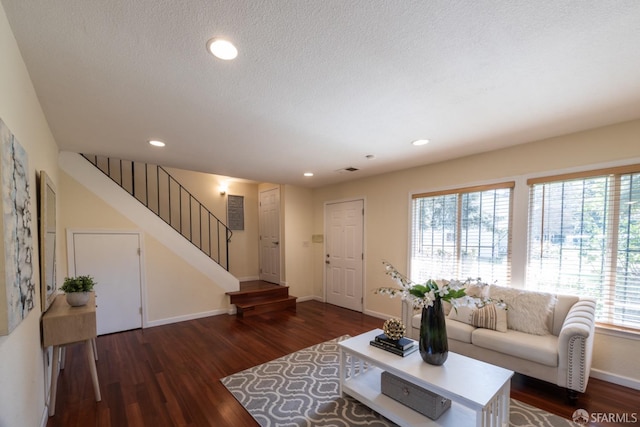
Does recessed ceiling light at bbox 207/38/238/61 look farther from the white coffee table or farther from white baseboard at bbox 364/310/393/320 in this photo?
white baseboard at bbox 364/310/393/320

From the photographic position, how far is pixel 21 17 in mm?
1221

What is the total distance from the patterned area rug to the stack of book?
492 millimetres

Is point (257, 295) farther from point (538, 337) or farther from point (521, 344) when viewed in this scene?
point (538, 337)

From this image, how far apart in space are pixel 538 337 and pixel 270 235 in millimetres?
4702

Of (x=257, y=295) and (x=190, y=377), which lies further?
(x=257, y=295)

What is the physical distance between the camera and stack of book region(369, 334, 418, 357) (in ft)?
7.07

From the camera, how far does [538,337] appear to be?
2537 millimetres

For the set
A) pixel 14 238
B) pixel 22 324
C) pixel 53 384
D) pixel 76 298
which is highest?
pixel 14 238

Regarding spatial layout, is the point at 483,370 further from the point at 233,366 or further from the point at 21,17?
the point at 21,17

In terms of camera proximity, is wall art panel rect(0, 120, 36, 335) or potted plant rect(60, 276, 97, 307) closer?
wall art panel rect(0, 120, 36, 335)

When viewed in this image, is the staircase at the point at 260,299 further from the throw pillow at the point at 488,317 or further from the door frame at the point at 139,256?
the throw pillow at the point at 488,317

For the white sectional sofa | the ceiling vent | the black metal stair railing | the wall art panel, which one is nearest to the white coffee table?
the white sectional sofa

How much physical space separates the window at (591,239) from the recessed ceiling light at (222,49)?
325 cm

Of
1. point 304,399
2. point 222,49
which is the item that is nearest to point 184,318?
point 304,399
